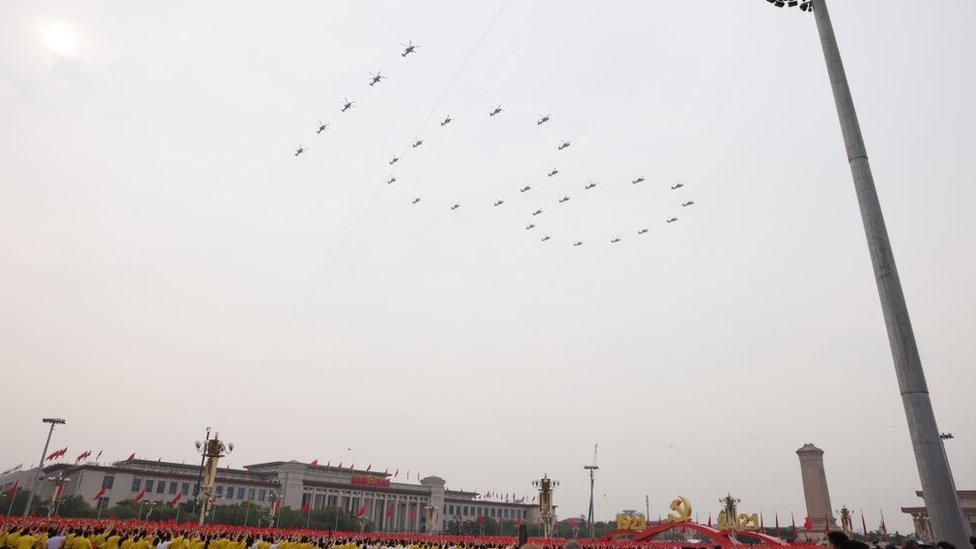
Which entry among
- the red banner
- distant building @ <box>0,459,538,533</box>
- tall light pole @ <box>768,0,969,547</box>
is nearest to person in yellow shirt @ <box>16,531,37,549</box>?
tall light pole @ <box>768,0,969,547</box>

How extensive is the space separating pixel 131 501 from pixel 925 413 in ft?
252

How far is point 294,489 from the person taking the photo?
8456 cm

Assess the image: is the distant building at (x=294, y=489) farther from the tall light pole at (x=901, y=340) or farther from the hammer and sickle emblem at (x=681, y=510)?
the tall light pole at (x=901, y=340)

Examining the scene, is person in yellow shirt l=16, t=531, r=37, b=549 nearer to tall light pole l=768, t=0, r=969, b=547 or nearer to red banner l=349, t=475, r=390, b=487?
tall light pole l=768, t=0, r=969, b=547

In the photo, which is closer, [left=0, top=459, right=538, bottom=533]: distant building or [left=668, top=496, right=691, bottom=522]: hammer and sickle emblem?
[left=668, top=496, right=691, bottom=522]: hammer and sickle emblem

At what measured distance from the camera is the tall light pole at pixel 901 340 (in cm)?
577

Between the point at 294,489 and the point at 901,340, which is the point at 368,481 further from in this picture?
the point at 901,340

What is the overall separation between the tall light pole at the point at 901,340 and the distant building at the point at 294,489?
68940 millimetres

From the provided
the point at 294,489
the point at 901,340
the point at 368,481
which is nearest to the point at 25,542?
the point at 901,340

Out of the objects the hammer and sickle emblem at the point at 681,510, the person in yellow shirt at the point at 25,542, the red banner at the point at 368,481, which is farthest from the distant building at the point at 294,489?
the person in yellow shirt at the point at 25,542

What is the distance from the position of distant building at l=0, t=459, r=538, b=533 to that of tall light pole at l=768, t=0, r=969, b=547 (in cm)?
6894

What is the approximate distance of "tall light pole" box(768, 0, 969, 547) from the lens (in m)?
5.77

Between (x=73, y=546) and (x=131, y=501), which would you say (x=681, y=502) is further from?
(x=131, y=501)

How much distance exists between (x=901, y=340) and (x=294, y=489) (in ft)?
292
